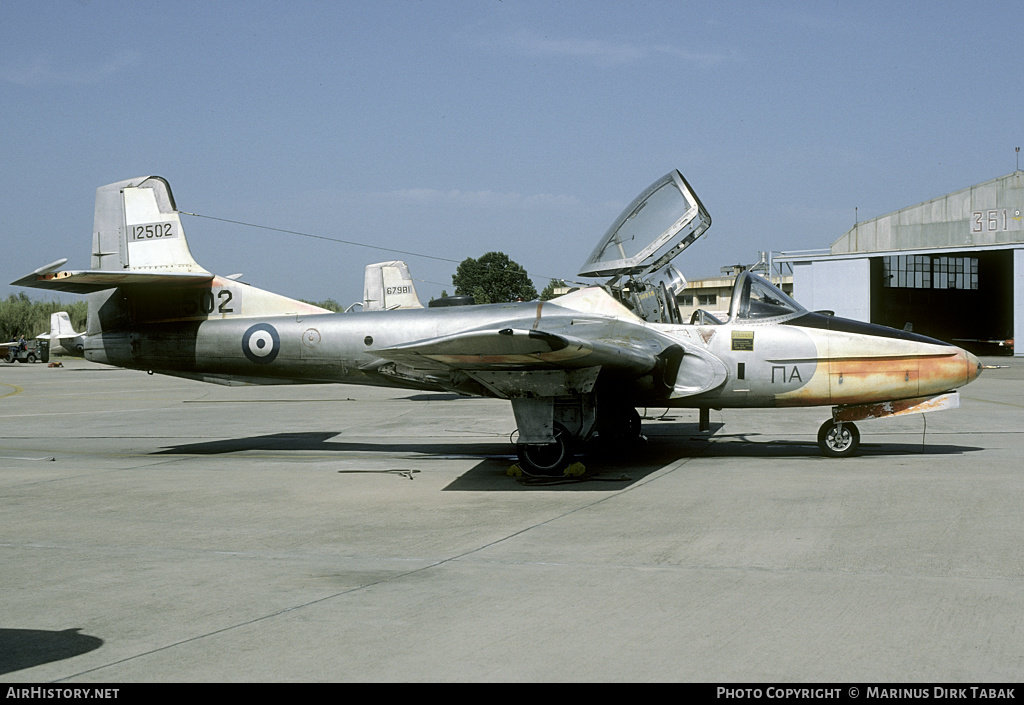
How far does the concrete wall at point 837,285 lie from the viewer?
47.2 metres

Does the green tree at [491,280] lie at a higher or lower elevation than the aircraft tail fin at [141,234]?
higher

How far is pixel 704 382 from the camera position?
10.7 metres

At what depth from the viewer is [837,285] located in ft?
157

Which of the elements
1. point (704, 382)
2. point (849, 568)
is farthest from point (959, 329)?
point (849, 568)

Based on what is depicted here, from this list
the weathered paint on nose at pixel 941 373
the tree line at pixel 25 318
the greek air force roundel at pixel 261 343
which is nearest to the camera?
the weathered paint on nose at pixel 941 373

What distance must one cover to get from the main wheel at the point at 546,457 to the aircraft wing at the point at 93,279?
5.77 m

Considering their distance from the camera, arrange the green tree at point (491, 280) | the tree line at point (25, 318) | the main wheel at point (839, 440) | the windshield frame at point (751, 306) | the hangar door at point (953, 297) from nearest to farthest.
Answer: the windshield frame at point (751, 306) → the main wheel at point (839, 440) → the hangar door at point (953, 297) → the tree line at point (25, 318) → the green tree at point (491, 280)

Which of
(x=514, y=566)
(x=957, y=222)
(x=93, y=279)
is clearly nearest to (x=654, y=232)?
(x=514, y=566)

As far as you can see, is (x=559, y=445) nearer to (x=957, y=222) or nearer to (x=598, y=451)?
(x=598, y=451)

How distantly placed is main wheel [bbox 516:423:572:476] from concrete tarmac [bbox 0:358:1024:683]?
37cm

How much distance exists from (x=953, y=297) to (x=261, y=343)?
200 ft

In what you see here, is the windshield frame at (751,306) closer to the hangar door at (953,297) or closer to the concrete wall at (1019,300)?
the concrete wall at (1019,300)

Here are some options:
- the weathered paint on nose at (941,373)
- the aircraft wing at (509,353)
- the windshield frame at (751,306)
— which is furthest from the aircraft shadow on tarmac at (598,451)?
the windshield frame at (751,306)

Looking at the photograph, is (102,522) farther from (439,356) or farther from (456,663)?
(456,663)
